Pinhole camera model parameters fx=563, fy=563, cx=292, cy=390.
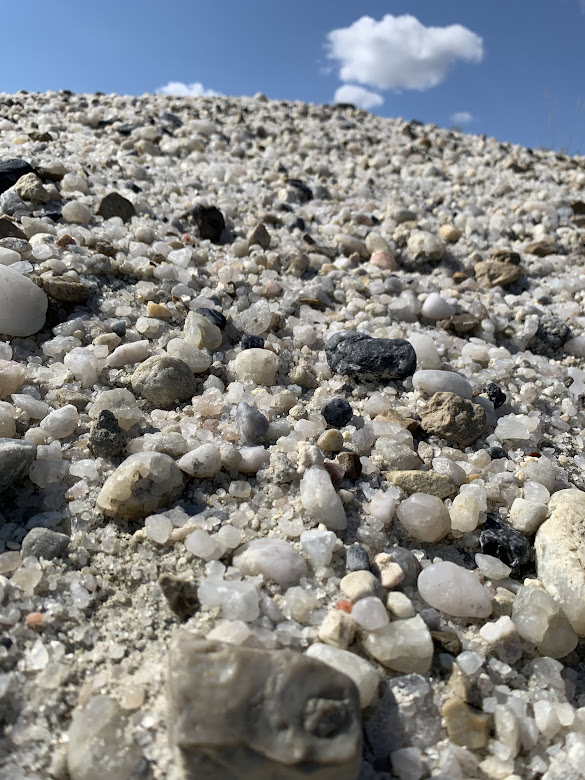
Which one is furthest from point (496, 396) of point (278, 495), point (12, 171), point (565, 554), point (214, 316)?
point (12, 171)

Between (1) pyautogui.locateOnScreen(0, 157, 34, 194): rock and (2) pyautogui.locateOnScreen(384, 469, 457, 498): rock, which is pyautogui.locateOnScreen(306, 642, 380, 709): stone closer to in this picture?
(2) pyautogui.locateOnScreen(384, 469, 457, 498): rock

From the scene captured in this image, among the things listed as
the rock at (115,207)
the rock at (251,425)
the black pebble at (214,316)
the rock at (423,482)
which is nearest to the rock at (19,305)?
the black pebble at (214,316)

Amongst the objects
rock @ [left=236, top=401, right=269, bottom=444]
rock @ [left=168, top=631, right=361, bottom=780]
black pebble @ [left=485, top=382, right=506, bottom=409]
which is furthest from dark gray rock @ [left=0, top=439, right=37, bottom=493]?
black pebble @ [left=485, top=382, right=506, bottom=409]

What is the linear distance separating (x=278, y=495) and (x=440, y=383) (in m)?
0.83

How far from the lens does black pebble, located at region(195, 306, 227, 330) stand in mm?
2332

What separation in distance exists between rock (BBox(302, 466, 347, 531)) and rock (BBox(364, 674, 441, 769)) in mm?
418

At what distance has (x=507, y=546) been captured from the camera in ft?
5.04

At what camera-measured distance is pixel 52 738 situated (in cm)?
104

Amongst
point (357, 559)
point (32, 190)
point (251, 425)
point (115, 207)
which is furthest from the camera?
point (115, 207)

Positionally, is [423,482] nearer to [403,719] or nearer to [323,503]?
[323,503]

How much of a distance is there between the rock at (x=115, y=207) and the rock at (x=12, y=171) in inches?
19.8

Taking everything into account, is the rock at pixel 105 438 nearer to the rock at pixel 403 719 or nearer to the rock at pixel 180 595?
the rock at pixel 180 595

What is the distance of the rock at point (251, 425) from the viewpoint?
5.77 feet

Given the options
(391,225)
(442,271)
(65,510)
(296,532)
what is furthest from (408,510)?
(391,225)
